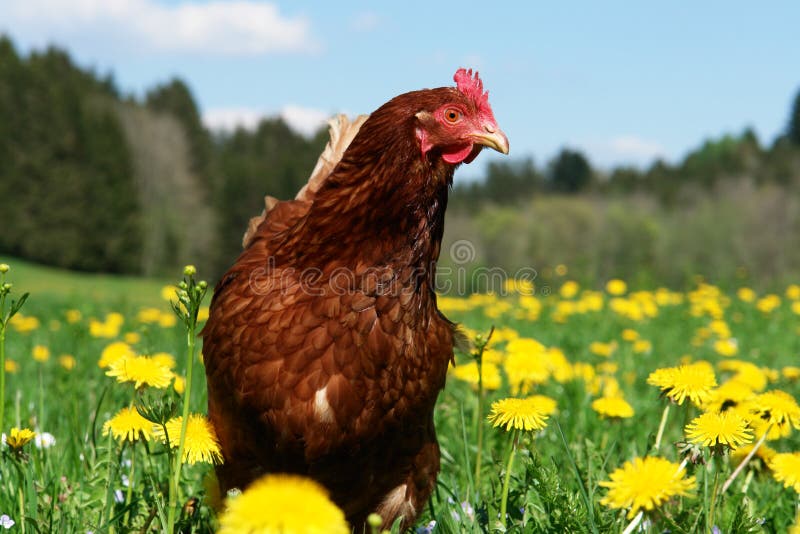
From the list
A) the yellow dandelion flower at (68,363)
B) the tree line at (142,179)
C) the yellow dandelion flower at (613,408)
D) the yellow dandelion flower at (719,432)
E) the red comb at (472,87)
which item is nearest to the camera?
the yellow dandelion flower at (719,432)

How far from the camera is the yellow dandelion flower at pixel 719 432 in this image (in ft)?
5.23

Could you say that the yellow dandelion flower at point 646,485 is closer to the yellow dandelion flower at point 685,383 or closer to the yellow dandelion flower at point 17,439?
the yellow dandelion flower at point 685,383

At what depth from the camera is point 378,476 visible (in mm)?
2121

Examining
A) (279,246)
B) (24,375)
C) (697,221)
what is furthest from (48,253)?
(279,246)

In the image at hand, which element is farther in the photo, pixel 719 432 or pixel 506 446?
pixel 506 446

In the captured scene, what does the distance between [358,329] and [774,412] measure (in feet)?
4.00

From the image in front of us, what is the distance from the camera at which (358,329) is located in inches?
78.7

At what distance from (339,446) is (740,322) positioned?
7.04m

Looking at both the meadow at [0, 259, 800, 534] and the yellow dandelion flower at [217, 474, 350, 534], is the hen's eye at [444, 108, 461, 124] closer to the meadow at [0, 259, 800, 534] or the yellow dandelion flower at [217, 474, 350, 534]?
the meadow at [0, 259, 800, 534]

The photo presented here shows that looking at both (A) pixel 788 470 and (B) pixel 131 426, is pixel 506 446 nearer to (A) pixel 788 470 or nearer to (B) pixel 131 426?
(A) pixel 788 470

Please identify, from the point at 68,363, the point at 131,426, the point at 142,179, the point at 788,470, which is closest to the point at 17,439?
the point at 131,426

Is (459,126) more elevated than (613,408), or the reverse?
(459,126)

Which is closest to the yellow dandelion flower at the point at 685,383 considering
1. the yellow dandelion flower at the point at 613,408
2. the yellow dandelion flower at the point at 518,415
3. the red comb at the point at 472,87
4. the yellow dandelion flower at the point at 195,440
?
the yellow dandelion flower at the point at 518,415

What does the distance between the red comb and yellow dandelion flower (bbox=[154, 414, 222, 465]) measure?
53.5 inches
